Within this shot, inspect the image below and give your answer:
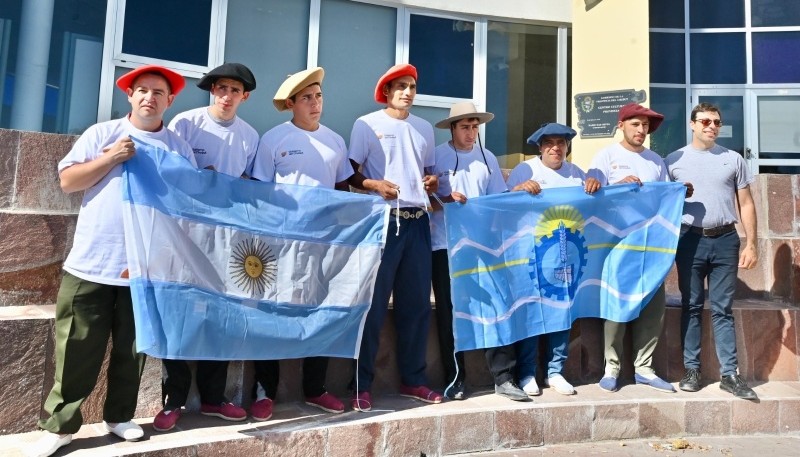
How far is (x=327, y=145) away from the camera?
4.10 meters

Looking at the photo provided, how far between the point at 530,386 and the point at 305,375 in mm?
1605

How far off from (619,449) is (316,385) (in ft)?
6.80

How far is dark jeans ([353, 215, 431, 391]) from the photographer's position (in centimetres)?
419

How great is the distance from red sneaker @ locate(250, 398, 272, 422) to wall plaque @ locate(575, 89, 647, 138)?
255 inches

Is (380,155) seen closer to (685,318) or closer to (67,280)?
(67,280)

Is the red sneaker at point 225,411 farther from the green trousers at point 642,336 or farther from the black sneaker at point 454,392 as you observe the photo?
the green trousers at point 642,336

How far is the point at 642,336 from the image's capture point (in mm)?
4895

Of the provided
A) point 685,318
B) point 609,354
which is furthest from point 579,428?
point 685,318

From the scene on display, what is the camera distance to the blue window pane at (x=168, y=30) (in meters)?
7.33

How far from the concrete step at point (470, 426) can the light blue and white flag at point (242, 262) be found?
0.43 meters

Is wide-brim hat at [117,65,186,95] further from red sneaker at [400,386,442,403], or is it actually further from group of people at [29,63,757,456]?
red sneaker at [400,386,442,403]

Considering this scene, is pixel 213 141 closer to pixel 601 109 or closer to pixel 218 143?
pixel 218 143

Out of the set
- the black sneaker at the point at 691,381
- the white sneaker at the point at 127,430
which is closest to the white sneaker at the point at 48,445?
the white sneaker at the point at 127,430

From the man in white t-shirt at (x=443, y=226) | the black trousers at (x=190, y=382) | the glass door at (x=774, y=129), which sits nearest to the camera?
the black trousers at (x=190, y=382)
